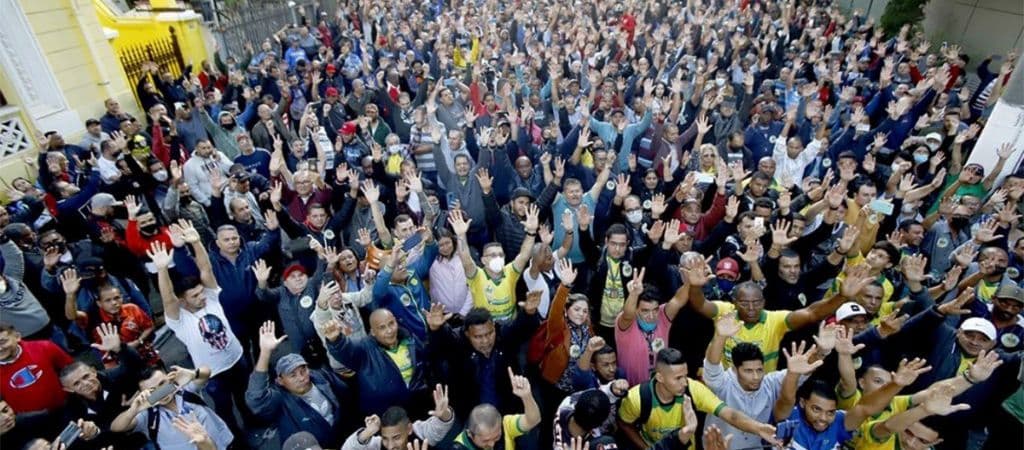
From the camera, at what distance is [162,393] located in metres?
2.72

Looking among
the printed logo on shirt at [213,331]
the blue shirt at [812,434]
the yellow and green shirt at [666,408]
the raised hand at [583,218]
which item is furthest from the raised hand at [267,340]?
the blue shirt at [812,434]

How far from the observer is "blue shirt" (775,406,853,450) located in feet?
9.36

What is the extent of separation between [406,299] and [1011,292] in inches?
156

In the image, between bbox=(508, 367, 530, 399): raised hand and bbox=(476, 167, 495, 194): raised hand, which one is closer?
bbox=(508, 367, 530, 399): raised hand

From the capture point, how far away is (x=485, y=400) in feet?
11.1

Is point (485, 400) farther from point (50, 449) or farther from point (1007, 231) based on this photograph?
point (1007, 231)

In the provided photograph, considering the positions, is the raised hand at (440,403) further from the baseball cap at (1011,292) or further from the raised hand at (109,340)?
the baseball cap at (1011,292)

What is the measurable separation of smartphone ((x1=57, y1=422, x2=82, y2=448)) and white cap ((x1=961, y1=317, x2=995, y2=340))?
4888 mm

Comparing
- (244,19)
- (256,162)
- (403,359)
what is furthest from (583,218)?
(244,19)

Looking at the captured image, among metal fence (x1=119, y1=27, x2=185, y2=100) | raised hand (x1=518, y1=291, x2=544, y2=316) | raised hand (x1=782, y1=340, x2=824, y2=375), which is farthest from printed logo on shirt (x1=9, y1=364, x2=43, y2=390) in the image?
metal fence (x1=119, y1=27, x2=185, y2=100)

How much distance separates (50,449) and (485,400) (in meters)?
2.18

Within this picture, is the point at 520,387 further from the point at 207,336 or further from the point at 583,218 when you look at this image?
the point at 207,336

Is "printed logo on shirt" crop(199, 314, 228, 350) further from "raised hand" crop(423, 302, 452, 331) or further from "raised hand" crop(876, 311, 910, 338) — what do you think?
"raised hand" crop(876, 311, 910, 338)

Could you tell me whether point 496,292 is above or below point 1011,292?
below
